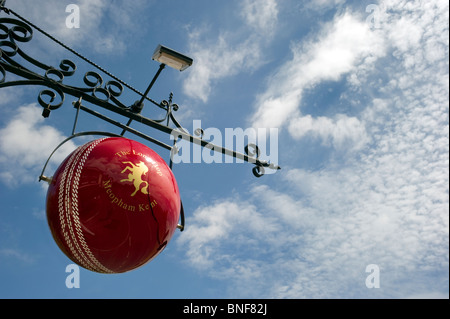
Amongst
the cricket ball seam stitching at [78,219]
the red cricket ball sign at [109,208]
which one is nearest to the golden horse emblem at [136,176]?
the red cricket ball sign at [109,208]

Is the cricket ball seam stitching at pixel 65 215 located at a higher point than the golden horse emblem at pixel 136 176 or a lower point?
lower

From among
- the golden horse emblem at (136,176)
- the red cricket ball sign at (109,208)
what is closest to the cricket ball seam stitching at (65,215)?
the red cricket ball sign at (109,208)

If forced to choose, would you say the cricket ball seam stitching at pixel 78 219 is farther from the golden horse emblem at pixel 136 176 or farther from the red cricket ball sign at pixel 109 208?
the golden horse emblem at pixel 136 176

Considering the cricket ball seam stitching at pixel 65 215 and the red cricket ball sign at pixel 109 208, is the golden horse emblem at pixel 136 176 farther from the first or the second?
the cricket ball seam stitching at pixel 65 215

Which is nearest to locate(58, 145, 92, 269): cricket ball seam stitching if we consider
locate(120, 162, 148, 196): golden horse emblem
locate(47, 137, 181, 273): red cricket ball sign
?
locate(47, 137, 181, 273): red cricket ball sign

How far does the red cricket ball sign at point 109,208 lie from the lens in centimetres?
238

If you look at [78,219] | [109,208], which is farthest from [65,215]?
[109,208]

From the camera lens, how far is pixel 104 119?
357 centimetres

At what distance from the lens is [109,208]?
7.76 feet

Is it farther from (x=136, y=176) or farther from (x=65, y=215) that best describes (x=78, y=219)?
(x=136, y=176)

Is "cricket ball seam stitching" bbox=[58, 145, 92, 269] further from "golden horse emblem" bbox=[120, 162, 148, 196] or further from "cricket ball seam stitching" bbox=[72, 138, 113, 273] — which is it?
"golden horse emblem" bbox=[120, 162, 148, 196]
